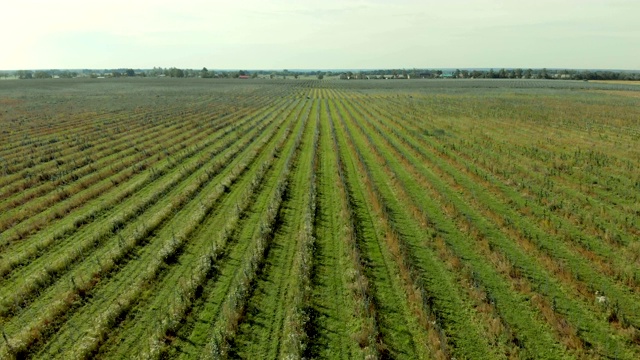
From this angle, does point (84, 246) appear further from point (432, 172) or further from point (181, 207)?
point (432, 172)

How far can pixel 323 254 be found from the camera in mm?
14289

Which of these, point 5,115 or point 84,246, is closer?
point 84,246

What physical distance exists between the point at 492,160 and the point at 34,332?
86.9ft

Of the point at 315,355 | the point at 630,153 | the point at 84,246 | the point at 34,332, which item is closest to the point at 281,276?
the point at 315,355

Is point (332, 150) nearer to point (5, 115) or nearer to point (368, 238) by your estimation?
point (368, 238)

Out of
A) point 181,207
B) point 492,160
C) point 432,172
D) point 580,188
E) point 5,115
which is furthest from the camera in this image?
point 5,115

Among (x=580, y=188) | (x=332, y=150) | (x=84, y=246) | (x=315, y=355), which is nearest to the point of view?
(x=315, y=355)

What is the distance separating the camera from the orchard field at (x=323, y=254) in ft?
32.5

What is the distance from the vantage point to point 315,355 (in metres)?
9.37

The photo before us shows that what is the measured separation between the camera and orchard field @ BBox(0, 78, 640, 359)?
9914 millimetres

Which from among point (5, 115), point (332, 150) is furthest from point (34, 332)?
point (5, 115)

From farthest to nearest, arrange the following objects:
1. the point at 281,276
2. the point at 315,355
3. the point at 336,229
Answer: the point at 336,229, the point at 281,276, the point at 315,355

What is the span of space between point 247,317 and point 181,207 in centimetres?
1004

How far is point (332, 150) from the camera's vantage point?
31.0 metres
